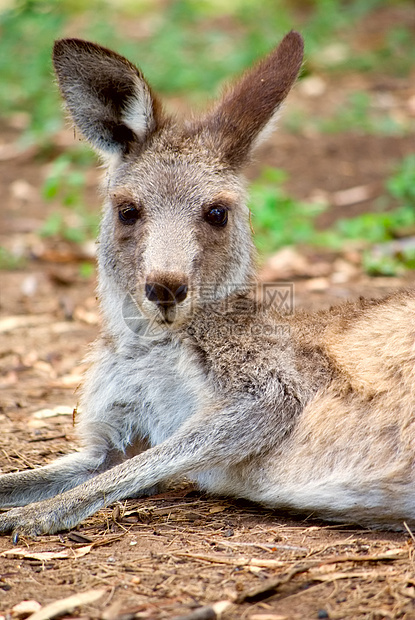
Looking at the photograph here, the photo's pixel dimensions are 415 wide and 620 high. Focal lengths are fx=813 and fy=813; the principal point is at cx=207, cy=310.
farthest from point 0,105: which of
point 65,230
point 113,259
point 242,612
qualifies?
point 242,612

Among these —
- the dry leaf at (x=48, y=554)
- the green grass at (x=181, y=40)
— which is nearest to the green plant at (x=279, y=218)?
the green grass at (x=181, y=40)

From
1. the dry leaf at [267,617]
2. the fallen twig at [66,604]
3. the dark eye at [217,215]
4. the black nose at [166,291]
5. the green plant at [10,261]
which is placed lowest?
the fallen twig at [66,604]

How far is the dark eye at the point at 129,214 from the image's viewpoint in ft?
14.4

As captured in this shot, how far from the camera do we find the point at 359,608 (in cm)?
288

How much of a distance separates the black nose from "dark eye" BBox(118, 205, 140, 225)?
23.2 inches

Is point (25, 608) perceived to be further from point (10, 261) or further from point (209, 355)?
point (10, 261)

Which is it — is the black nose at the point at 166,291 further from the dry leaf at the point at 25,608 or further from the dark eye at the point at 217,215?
the dry leaf at the point at 25,608

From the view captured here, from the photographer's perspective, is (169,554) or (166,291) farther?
(166,291)

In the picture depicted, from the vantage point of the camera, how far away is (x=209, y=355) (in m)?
4.12

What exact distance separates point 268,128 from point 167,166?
2.25 feet

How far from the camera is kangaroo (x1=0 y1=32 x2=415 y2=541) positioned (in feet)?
12.5

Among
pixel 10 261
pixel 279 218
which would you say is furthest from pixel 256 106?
pixel 10 261

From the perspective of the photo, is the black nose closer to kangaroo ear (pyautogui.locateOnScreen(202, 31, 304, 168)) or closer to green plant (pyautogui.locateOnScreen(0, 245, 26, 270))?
kangaroo ear (pyautogui.locateOnScreen(202, 31, 304, 168))

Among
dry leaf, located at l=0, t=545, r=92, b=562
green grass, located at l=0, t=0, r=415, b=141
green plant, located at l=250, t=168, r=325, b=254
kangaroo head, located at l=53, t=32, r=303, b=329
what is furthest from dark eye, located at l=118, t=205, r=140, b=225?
green grass, located at l=0, t=0, r=415, b=141
